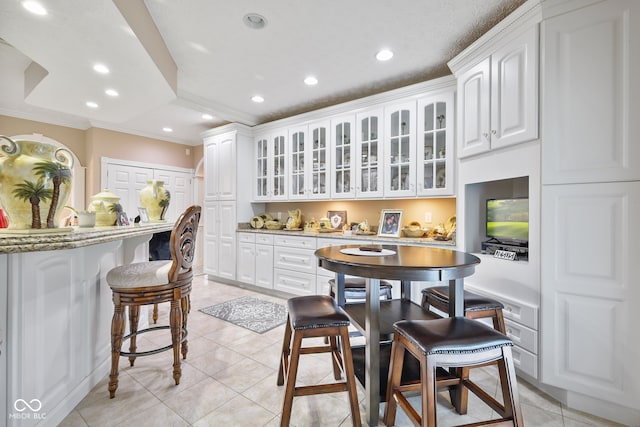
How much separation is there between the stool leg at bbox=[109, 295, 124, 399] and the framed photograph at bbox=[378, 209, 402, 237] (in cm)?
272

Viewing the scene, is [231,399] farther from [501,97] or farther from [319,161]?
[319,161]

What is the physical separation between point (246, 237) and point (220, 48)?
2.61 meters

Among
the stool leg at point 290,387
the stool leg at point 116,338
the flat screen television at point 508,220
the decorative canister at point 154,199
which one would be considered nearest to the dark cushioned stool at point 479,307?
the flat screen television at point 508,220

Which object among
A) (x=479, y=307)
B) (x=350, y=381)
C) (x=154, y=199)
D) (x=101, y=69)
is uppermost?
(x=101, y=69)

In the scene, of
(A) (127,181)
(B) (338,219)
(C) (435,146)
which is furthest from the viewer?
(A) (127,181)

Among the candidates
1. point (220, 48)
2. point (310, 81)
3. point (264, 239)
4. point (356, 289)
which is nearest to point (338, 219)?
point (264, 239)

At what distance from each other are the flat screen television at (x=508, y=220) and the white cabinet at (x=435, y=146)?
0.55 meters

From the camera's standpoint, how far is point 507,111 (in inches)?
82.9

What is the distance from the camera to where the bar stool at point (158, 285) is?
185 cm

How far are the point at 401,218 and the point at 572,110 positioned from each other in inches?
80.2

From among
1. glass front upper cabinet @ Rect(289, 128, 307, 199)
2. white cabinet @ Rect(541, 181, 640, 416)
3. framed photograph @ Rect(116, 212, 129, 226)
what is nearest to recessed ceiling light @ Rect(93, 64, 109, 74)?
framed photograph @ Rect(116, 212, 129, 226)

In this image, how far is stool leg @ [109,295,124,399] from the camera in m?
1.84

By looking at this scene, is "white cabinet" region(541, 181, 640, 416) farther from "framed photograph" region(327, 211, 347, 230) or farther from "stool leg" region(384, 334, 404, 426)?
"framed photograph" region(327, 211, 347, 230)

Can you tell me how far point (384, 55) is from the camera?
2.84 metres
